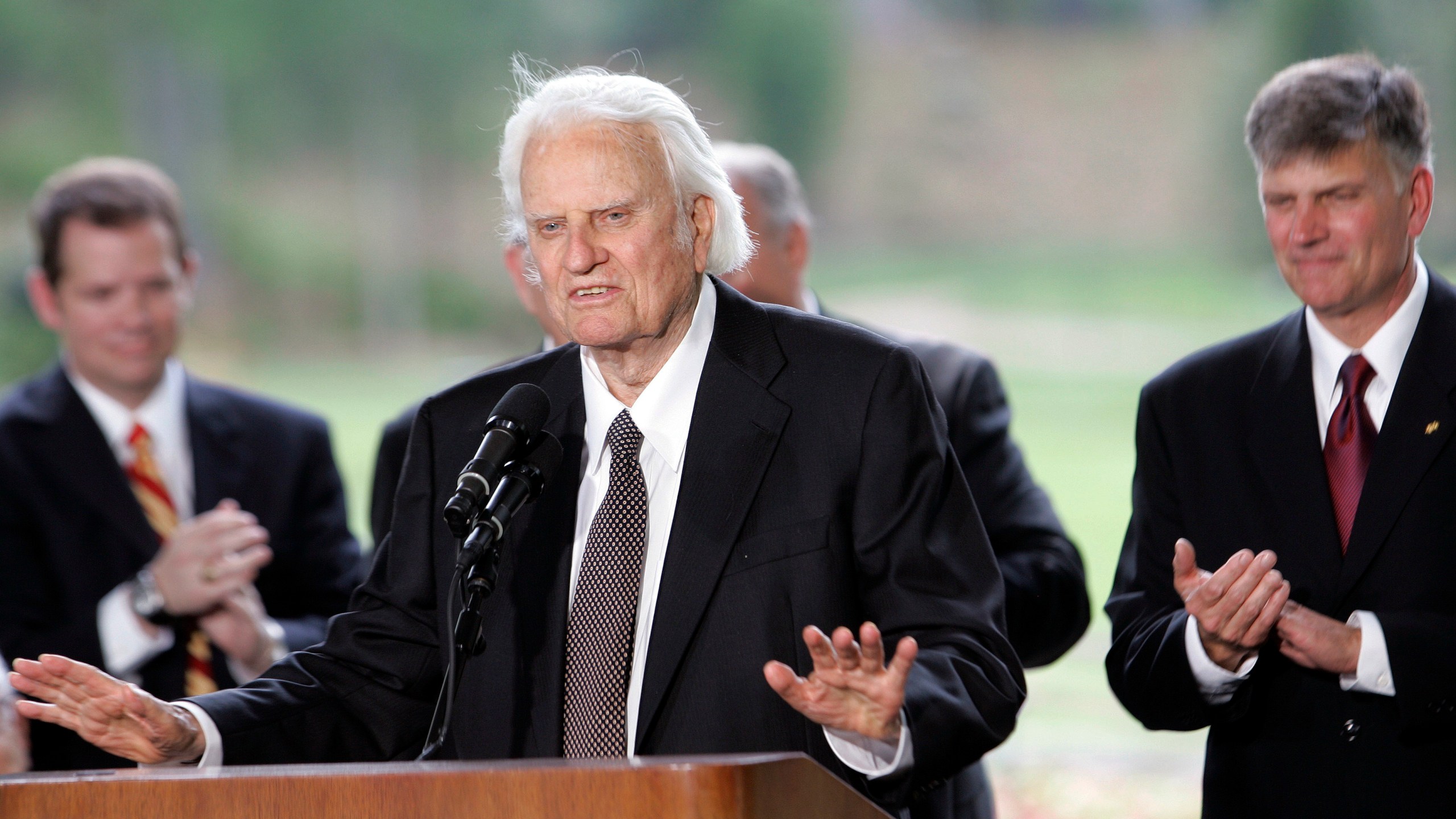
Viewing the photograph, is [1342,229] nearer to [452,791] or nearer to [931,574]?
[931,574]

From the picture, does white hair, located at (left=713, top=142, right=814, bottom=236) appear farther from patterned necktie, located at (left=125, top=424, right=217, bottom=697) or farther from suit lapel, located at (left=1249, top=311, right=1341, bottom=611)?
patterned necktie, located at (left=125, top=424, right=217, bottom=697)

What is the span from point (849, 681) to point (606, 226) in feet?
2.58

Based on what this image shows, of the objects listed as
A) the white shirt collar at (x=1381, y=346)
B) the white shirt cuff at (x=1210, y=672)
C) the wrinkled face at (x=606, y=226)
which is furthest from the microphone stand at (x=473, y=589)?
the white shirt collar at (x=1381, y=346)

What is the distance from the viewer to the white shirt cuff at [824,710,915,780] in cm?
173

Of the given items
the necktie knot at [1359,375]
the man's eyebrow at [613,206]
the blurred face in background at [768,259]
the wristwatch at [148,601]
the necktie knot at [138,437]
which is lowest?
the wristwatch at [148,601]

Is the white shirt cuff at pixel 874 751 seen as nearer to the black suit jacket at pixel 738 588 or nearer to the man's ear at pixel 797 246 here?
the black suit jacket at pixel 738 588

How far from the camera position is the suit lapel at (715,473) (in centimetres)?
192

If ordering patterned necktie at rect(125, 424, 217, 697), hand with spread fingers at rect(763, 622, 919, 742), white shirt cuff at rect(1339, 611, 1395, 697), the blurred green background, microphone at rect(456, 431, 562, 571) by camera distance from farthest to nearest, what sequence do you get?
the blurred green background
patterned necktie at rect(125, 424, 217, 697)
white shirt cuff at rect(1339, 611, 1395, 697)
microphone at rect(456, 431, 562, 571)
hand with spread fingers at rect(763, 622, 919, 742)

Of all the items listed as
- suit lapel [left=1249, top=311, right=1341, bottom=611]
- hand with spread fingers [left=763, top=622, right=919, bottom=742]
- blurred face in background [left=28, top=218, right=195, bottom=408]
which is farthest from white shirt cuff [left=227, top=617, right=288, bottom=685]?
suit lapel [left=1249, top=311, right=1341, bottom=611]

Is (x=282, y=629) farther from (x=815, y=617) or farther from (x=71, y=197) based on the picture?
(x=815, y=617)

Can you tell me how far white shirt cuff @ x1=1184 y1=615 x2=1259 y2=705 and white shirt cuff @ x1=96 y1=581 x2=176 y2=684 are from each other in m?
2.22

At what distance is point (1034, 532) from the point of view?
304 cm

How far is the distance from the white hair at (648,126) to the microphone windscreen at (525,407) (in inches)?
14.1

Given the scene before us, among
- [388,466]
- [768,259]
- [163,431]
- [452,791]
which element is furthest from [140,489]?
[452,791]
